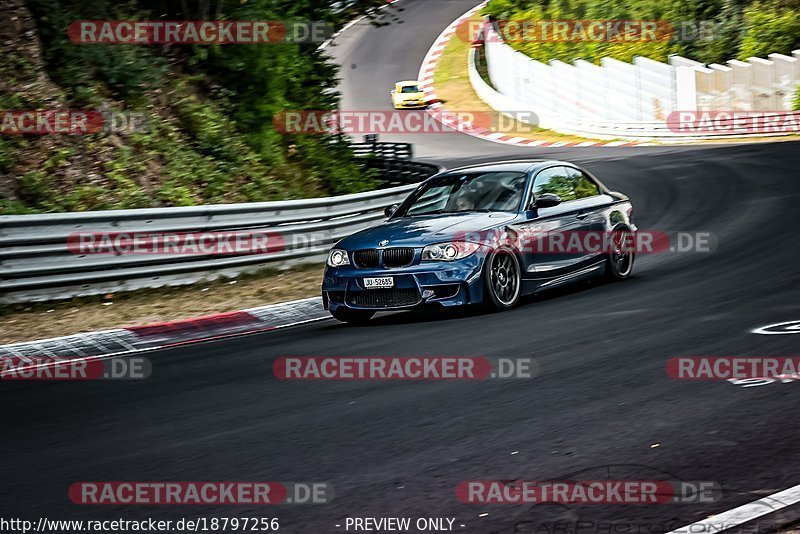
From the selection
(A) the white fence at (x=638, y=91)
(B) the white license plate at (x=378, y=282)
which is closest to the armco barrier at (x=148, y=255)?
(B) the white license plate at (x=378, y=282)

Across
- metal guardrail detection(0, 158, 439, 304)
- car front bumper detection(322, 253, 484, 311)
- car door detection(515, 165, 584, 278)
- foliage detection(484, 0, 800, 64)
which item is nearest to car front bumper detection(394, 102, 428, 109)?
foliage detection(484, 0, 800, 64)

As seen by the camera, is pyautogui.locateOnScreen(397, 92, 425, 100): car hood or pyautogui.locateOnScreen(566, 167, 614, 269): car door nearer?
pyautogui.locateOnScreen(566, 167, 614, 269): car door

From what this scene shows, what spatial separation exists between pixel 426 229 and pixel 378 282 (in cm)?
76

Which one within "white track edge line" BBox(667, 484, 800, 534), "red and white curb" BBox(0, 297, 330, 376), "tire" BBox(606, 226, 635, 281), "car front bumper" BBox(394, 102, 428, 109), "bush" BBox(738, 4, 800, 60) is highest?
"bush" BBox(738, 4, 800, 60)

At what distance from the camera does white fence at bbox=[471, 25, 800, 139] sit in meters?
36.9

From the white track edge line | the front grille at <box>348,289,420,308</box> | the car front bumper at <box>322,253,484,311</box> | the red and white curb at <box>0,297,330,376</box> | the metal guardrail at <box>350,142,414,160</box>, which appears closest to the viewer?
the white track edge line

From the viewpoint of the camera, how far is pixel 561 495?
5188 mm

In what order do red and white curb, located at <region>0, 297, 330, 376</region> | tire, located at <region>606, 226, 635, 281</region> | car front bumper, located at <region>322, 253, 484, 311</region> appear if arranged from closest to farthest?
red and white curb, located at <region>0, 297, 330, 376</region>
car front bumper, located at <region>322, 253, 484, 311</region>
tire, located at <region>606, 226, 635, 281</region>

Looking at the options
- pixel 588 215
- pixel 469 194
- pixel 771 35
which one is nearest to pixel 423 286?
pixel 469 194

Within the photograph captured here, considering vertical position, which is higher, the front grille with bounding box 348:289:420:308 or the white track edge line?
the white track edge line

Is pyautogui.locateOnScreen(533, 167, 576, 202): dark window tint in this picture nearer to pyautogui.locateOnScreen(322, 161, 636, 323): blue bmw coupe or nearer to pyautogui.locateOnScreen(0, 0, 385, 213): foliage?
pyautogui.locateOnScreen(322, 161, 636, 323): blue bmw coupe

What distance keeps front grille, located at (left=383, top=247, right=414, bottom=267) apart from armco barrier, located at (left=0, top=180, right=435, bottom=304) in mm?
3989

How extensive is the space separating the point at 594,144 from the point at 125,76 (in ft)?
74.7

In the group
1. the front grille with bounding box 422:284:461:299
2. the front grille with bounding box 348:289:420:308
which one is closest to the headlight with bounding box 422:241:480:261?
the front grille with bounding box 422:284:461:299
